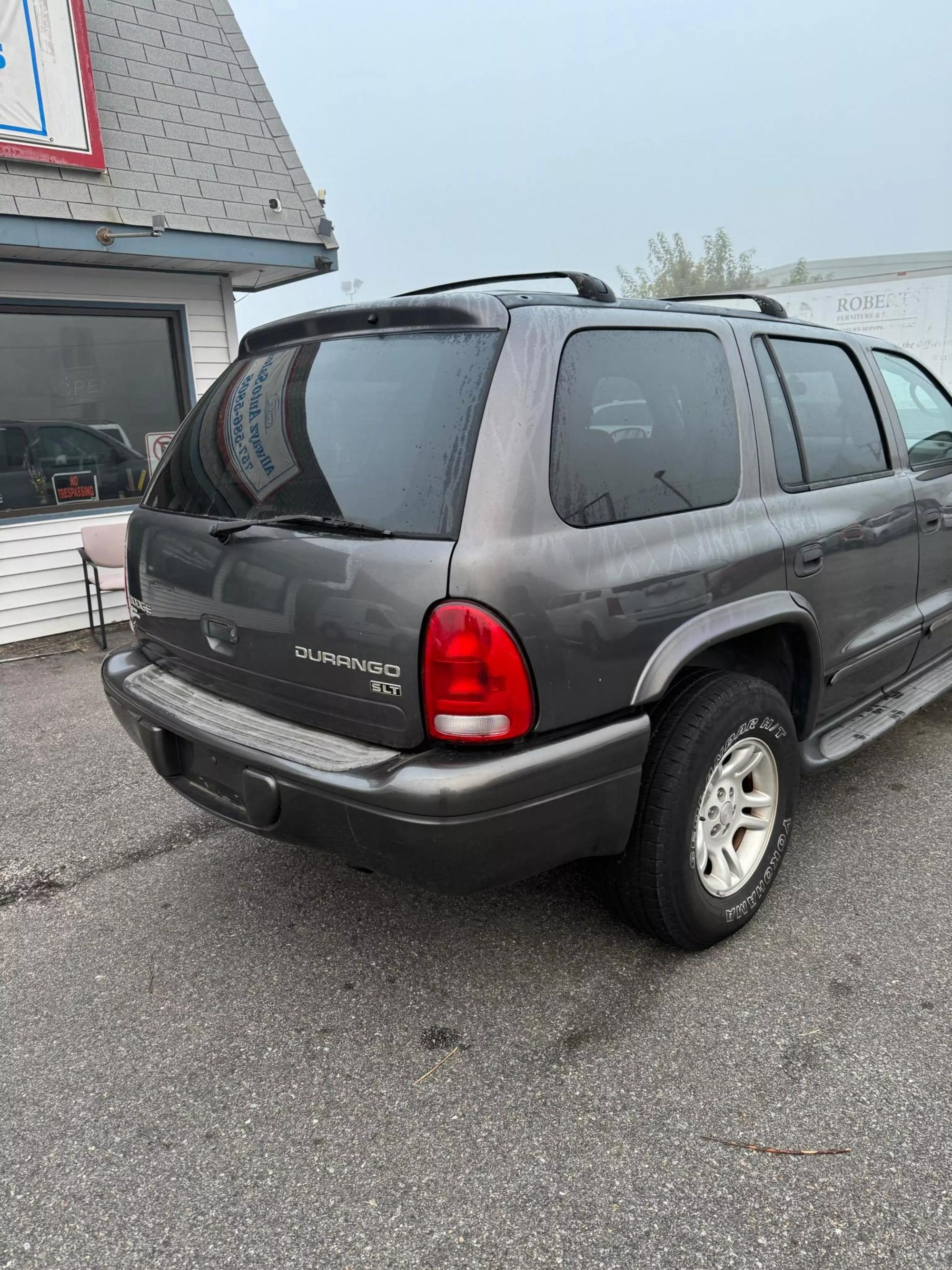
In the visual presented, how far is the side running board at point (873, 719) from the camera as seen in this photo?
124 inches

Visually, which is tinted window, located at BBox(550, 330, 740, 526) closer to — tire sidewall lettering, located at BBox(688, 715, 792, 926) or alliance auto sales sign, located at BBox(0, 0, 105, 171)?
tire sidewall lettering, located at BBox(688, 715, 792, 926)

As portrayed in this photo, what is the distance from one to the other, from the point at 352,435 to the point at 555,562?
667 millimetres

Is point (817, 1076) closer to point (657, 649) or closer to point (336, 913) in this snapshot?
point (657, 649)

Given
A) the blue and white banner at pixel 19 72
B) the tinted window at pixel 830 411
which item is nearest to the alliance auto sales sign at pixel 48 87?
the blue and white banner at pixel 19 72

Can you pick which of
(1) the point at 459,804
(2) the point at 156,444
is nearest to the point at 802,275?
(2) the point at 156,444

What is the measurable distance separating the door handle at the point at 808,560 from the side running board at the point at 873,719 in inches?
24.4

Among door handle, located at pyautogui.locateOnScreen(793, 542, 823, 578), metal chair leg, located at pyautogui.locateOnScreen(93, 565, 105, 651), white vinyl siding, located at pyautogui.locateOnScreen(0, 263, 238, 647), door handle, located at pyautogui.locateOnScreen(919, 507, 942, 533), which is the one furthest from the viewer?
white vinyl siding, located at pyautogui.locateOnScreen(0, 263, 238, 647)

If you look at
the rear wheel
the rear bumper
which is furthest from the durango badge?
the rear wheel

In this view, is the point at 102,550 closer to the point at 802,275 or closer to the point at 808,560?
the point at 808,560

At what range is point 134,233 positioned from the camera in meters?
6.27

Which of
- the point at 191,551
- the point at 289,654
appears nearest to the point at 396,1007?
the point at 289,654

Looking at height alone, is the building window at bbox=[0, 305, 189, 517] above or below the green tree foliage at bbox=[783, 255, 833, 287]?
below

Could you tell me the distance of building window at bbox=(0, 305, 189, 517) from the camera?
669cm

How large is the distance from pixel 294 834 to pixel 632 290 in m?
50.1
